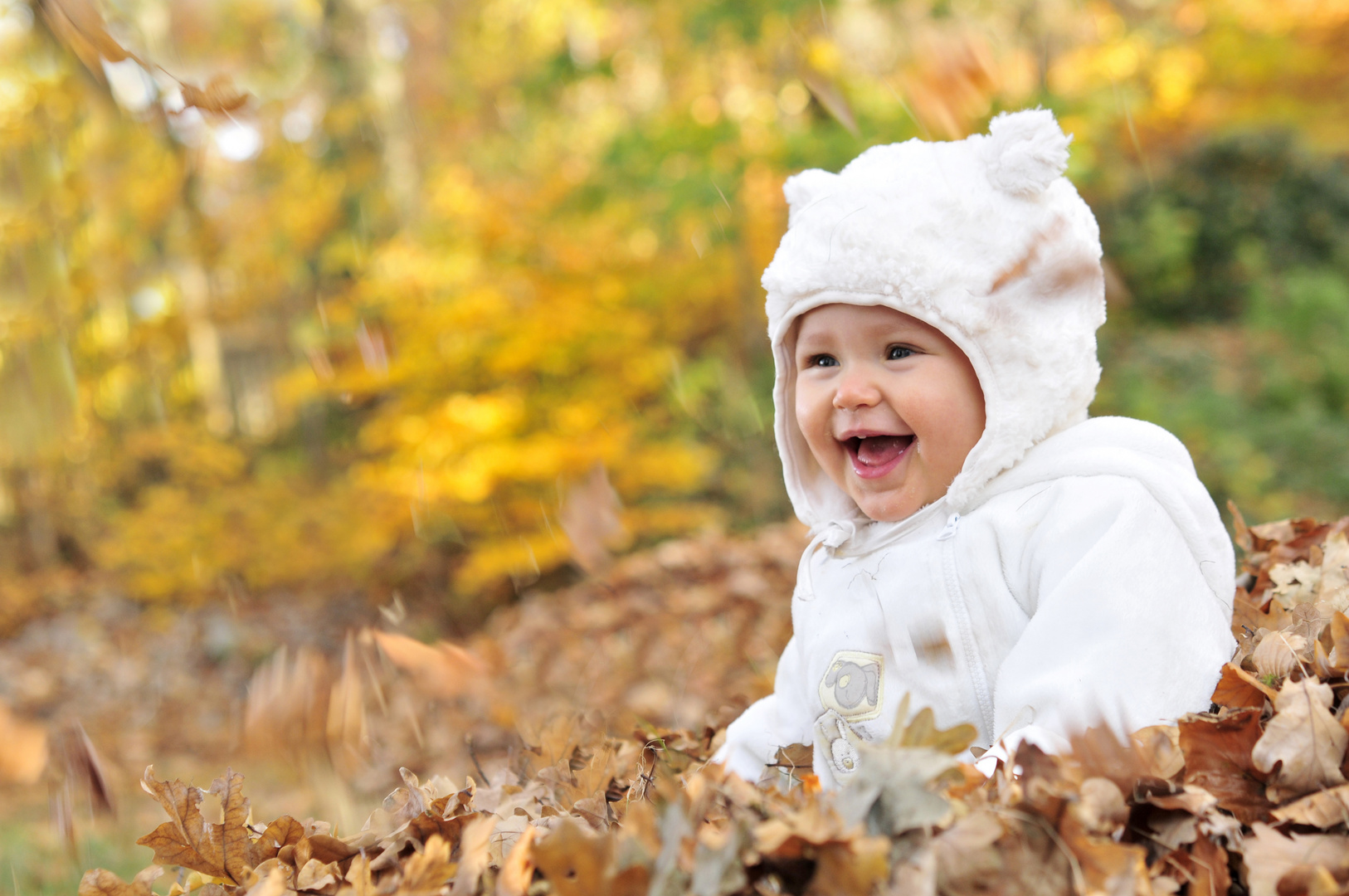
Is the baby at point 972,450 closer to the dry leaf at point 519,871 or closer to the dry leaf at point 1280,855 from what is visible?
the dry leaf at point 1280,855

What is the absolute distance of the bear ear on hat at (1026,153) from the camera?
1.72m

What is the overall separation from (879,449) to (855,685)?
0.43 meters

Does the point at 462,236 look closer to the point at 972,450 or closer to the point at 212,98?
the point at 212,98

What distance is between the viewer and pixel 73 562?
13000 millimetres

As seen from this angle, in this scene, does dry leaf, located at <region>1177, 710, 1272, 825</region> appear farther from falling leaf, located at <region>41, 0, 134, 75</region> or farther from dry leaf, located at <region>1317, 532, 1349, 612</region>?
falling leaf, located at <region>41, 0, 134, 75</region>

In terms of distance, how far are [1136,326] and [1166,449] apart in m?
11.0

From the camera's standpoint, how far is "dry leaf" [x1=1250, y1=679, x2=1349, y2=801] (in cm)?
122

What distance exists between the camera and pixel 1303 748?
1.22 meters

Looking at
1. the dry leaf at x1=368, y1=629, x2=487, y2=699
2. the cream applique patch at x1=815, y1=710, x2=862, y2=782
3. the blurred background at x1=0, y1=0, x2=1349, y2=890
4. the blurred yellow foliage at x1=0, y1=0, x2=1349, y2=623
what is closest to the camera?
the cream applique patch at x1=815, y1=710, x2=862, y2=782

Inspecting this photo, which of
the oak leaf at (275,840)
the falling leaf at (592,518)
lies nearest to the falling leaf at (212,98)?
the oak leaf at (275,840)

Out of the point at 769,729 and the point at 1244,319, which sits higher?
the point at 769,729

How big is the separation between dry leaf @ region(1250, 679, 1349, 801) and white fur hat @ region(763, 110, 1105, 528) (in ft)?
2.04

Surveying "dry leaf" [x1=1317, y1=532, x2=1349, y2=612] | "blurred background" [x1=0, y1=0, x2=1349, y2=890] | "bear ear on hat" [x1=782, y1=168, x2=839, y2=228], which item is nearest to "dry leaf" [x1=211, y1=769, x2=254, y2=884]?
"bear ear on hat" [x1=782, y1=168, x2=839, y2=228]

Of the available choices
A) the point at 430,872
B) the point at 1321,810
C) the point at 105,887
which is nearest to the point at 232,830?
the point at 105,887
